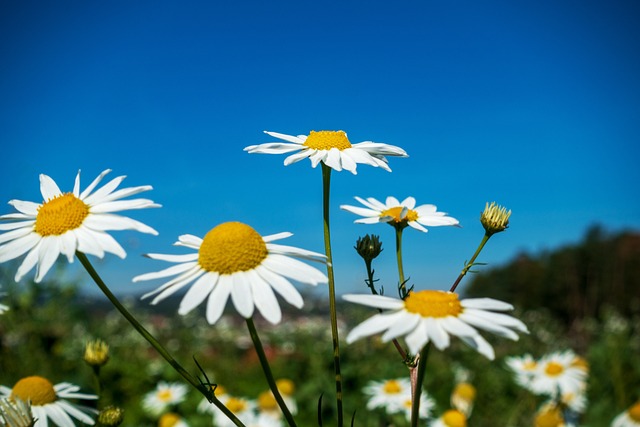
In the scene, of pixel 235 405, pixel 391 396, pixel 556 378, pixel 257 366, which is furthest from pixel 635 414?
pixel 257 366

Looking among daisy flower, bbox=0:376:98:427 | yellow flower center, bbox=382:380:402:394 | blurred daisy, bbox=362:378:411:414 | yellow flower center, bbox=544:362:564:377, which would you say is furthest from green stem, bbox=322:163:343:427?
yellow flower center, bbox=544:362:564:377

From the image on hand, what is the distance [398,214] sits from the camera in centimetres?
174

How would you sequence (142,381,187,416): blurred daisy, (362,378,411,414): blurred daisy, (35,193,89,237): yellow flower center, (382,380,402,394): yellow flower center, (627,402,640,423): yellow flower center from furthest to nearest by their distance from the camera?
(142,381,187,416): blurred daisy → (382,380,402,394): yellow flower center → (362,378,411,414): blurred daisy → (627,402,640,423): yellow flower center → (35,193,89,237): yellow flower center

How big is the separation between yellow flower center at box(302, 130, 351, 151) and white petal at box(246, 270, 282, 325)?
607mm

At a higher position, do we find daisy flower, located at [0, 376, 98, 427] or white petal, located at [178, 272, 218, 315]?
white petal, located at [178, 272, 218, 315]

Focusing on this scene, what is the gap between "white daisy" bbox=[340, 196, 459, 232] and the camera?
1.72 metres

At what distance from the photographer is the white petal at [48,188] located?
160 cm

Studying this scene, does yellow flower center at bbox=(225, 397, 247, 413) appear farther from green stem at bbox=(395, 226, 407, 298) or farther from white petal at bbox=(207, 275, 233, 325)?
white petal at bbox=(207, 275, 233, 325)

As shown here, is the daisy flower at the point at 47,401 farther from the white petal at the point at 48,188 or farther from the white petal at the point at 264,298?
the white petal at the point at 264,298

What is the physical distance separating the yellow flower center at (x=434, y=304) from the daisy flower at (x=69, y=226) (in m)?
0.58

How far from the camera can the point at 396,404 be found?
13.0ft

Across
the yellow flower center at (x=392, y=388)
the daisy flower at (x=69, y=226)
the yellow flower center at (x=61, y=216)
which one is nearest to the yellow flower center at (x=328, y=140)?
the daisy flower at (x=69, y=226)

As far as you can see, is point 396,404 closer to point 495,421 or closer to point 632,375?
point 495,421

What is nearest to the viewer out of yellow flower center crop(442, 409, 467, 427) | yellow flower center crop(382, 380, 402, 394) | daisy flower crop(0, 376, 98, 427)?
daisy flower crop(0, 376, 98, 427)
